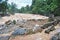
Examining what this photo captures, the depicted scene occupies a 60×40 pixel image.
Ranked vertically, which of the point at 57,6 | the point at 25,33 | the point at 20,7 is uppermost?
the point at 57,6

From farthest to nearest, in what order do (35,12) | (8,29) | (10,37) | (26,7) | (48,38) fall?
(26,7)
(35,12)
(8,29)
(10,37)
(48,38)

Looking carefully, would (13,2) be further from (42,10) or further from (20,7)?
(42,10)

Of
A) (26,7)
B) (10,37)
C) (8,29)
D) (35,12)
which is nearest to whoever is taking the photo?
(10,37)

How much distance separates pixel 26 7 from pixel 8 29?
1582 centimetres

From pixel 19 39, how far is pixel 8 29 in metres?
2.04

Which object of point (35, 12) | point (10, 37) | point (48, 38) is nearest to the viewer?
point (48, 38)

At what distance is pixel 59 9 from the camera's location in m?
11.3

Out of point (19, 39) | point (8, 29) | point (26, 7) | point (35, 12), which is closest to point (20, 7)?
point (26, 7)

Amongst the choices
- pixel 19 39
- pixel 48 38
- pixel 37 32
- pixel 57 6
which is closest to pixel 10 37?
pixel 19 39

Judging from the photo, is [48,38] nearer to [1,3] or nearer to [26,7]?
[1,3]

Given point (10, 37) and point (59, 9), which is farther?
point (59, 9)

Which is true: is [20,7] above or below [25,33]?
below

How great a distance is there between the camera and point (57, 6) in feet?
36.6

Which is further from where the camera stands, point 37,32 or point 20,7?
point 20,7
